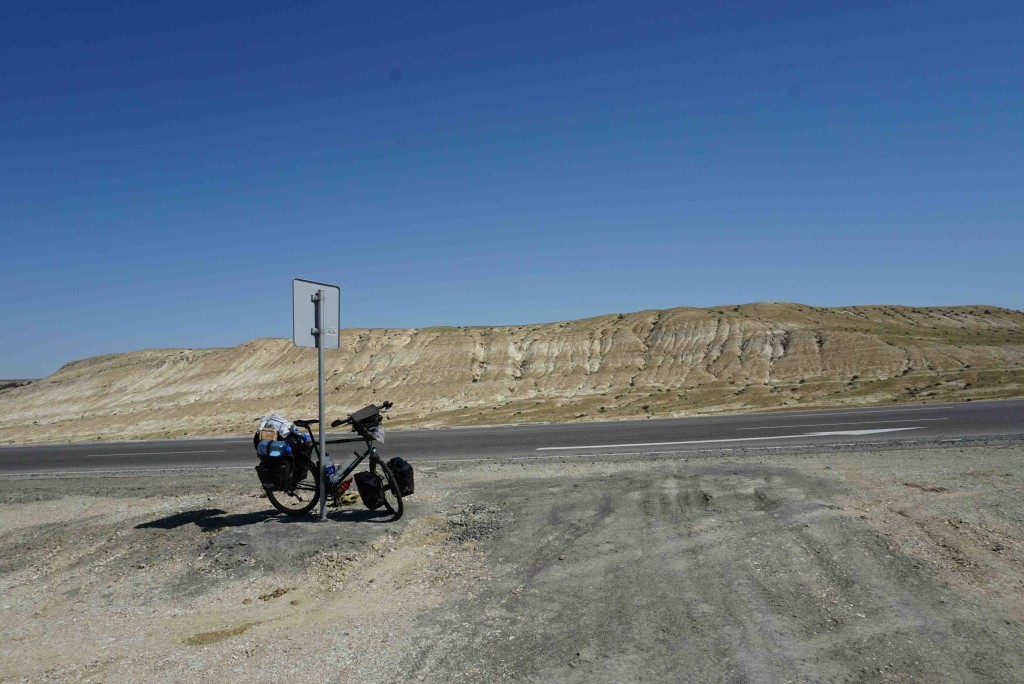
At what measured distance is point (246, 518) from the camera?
9.41 m

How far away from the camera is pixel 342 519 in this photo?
9102 millimetres

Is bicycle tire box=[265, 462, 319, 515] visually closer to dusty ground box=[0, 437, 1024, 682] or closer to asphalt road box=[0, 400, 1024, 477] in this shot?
dusty ground box=[0, 437, 1024, 682]

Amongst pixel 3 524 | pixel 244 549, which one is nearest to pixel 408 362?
pixel 3 524

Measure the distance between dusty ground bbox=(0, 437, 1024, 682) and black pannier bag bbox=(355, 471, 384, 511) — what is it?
1.03 feet

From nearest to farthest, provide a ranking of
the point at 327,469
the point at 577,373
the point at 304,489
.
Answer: the point at 327,469 < the point at 304,489 < the point at 577,373

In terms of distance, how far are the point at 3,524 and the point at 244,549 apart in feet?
18.9

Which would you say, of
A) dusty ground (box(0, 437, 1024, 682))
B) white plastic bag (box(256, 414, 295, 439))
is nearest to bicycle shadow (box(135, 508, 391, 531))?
dusty ground (box(0, 437, 1024, 682))

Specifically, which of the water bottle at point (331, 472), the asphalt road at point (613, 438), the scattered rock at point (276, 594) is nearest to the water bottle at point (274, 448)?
the water bottle at point (331, 472)

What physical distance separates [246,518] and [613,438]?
1151 centimetres

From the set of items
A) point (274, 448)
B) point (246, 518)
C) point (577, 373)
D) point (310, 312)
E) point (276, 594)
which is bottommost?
point (276, 594)

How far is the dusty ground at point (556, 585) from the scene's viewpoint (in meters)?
5.00

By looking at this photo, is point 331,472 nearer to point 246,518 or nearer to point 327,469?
point 327,469

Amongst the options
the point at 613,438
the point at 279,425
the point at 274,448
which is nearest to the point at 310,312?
the point at 279,425

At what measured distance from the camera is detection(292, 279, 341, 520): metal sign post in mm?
8938
